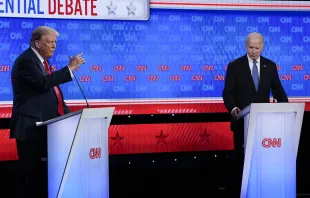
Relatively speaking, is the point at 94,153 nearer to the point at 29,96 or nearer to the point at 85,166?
the point at 85,166

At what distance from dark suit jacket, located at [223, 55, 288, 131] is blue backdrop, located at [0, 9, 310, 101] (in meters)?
0.76

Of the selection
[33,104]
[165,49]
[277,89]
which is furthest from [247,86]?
[33,104]

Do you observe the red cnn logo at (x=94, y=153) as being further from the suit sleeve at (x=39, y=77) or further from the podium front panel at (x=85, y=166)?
the suit sleeve at (x=39, y=77)

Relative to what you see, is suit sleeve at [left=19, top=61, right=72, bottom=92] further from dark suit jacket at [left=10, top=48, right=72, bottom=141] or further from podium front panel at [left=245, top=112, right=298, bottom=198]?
podium front panel at [left=245, top=112, right=298, bottom=198]

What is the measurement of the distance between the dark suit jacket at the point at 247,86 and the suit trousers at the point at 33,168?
1773 mm

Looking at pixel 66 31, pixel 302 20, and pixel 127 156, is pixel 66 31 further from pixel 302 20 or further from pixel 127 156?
pixel 302 20

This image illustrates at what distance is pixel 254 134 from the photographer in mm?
4750

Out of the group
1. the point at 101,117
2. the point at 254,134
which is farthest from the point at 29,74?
the point at 254,134

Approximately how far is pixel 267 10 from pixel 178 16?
3.00 feet

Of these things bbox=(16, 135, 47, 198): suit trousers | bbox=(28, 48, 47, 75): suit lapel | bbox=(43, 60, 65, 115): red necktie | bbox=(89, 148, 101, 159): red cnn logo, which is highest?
bbox=(28, 48, 47, 75): suit lapel

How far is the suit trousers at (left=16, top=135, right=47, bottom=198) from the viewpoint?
473 centimetres

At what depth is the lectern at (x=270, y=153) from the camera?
477 centimetres

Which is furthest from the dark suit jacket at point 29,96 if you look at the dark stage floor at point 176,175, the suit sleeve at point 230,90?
the dark stage floor at point 176,175

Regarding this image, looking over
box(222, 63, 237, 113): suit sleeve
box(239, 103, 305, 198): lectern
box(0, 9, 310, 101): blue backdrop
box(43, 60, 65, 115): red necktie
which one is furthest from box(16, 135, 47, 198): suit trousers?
box(222, 63, 237, 113): suit sleeve
